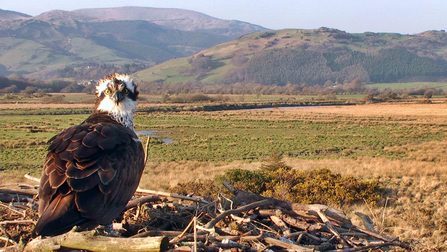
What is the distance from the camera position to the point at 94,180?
486 centimetres

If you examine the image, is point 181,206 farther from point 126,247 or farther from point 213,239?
point 126,247

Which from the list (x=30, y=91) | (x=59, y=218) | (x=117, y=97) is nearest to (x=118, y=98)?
(x=117, y=97)

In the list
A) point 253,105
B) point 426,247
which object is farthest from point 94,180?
point 253,105

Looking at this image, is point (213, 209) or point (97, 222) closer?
point (97, 222)

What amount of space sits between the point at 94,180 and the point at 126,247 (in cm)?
109

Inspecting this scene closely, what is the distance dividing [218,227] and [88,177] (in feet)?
6.90

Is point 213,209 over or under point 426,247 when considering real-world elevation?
over

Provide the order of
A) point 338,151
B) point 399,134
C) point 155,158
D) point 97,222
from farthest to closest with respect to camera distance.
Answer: point 399,134 → point 338,151 → point 155,158 → point 97,222

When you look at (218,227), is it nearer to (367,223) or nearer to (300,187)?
(367,223)

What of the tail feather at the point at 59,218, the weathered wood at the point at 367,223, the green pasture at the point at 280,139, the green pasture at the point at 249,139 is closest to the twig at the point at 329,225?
the weathered wood at the point at 367,223

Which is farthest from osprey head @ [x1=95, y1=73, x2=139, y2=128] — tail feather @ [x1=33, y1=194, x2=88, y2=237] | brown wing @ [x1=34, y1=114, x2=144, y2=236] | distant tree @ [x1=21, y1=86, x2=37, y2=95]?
distant tree @ [x1=21, y1=86, x2=37, y2=95]

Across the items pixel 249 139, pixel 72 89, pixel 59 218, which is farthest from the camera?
pixel 72 89

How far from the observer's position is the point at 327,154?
35469mm

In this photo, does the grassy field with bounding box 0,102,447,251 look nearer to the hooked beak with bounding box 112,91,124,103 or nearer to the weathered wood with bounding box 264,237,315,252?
the weathered wood with bounding box 264,237,315,252
